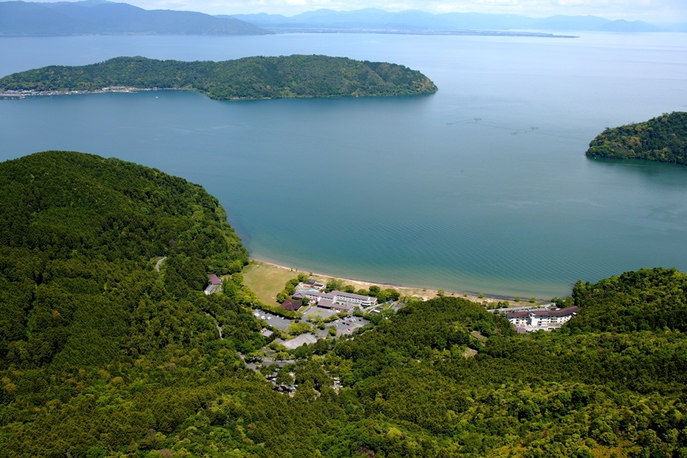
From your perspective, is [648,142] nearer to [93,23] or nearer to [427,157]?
[427,157]

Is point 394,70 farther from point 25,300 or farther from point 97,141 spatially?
point 25,300

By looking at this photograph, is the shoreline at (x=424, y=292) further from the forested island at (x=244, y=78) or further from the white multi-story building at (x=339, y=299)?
the forested island at (x=244, y=78)

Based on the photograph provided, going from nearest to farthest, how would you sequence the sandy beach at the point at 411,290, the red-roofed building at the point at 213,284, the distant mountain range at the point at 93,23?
the red-roofed building at the point at 213,284, the sandy beach at the point at 411,290, the distant mountain range at the point at 93,23

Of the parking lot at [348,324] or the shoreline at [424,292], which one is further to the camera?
the shoreline at [424,292]

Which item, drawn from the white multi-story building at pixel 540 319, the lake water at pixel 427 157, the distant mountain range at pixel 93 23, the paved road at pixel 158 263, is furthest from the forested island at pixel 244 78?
the distant mountain range at pixel 93 23

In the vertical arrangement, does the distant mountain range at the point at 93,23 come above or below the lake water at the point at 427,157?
above

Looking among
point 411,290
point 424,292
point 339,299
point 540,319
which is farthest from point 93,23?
point 540,319

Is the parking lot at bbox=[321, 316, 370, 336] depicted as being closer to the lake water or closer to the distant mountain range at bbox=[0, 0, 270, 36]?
the lake water
